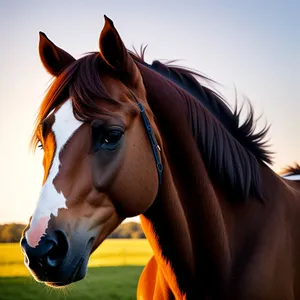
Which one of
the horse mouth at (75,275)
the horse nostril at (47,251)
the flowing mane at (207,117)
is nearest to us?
the horse nostril at (47,251)

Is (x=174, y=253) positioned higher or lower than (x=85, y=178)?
lower

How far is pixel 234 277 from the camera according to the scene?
106 inches

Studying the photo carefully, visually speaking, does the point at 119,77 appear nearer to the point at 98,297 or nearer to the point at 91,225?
the point at 91,225

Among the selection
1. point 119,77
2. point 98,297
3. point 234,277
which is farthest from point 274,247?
point 98,297

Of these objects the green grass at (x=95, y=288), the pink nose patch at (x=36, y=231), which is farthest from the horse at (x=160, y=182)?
the green grass at (x=95, y=288)

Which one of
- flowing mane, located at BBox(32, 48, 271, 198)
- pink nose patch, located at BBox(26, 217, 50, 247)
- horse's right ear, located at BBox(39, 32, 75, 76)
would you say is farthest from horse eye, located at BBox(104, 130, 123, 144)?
horse's right ear, located at BBox(39, 32, 75, 76)

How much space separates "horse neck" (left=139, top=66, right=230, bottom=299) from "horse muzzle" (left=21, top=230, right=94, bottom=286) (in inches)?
22.9

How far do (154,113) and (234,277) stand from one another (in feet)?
3.51

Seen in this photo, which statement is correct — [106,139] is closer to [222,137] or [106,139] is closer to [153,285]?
[222,137]

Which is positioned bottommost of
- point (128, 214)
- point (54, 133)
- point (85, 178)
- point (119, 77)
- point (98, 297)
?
point (98, 297)

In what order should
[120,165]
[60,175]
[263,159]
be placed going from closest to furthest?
[60,175], [120,165], [263,159]

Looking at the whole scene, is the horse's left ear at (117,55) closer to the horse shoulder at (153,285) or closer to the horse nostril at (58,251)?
the horse nostril at (58,251)

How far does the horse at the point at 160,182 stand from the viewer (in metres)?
2.21

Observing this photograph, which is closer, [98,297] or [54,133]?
[54,133]
